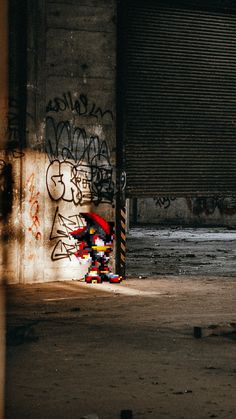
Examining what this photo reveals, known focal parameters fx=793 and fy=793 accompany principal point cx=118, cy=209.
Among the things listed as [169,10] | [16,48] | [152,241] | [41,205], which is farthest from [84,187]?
[152,241]

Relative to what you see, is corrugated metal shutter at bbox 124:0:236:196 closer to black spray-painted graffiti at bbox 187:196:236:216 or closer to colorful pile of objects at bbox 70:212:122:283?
colorful pile of objects at bbox 70:212:122:283

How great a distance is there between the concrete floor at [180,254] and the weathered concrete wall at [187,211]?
7.91 metres

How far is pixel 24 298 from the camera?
10.8 meters

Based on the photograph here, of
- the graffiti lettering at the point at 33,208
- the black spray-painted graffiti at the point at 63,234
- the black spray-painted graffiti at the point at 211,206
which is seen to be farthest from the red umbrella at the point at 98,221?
the black spray-painted graffiti at the point at 211,206

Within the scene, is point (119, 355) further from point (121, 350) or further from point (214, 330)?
point (214, 330)

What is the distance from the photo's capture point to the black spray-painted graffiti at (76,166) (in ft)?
41.1

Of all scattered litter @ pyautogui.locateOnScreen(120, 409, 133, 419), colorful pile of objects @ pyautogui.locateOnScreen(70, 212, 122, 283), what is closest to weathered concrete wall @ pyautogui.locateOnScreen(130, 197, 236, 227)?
colorful pile of objects @ pyautogui.locateOnScreen(70, 212, 122, 283)

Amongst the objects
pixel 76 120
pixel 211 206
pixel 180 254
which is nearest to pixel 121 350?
pixel 76 120

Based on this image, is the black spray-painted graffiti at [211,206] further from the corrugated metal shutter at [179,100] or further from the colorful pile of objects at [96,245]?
the colorful pile of objects at [96,245]

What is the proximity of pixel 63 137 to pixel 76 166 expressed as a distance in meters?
0.52

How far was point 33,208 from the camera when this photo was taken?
40.4 ft

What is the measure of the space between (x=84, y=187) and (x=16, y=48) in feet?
8.06

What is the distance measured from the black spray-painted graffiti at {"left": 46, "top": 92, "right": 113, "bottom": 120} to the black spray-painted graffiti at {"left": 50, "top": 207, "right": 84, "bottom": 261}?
62.6 inches

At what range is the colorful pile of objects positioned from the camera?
12305 mm
